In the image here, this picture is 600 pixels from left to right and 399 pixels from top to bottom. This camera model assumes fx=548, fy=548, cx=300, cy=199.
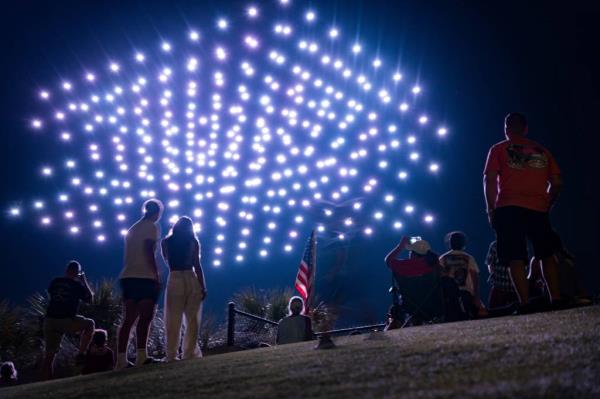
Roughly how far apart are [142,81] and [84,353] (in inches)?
239

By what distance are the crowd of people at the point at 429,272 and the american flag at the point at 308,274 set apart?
9.38ft

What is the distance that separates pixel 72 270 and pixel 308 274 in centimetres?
375

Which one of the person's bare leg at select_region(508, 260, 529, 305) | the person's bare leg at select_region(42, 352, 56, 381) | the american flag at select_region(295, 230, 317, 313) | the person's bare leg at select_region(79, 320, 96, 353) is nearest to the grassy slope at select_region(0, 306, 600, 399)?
the person's bare leg at select_region(508, 260, 529, 305)

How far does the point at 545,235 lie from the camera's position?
12.7ft

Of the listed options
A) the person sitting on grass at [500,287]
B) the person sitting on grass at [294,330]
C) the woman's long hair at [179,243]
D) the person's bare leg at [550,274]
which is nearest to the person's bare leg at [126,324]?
the woman's long hair at [179,243]

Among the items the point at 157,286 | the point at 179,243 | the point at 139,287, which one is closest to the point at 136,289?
the point at 139,287

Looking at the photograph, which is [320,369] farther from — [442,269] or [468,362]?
[442,269]

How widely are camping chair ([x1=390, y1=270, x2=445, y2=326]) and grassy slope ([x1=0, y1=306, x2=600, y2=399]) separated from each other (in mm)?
2320

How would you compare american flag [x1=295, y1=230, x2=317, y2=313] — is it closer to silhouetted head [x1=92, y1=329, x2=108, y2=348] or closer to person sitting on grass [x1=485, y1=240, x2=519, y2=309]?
silhouetted head [x1=92, y1=329, x2=108, y2=348]

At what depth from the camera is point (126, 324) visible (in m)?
4.45

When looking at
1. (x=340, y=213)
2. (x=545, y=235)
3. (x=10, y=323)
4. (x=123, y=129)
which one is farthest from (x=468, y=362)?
(x=340, y=213)

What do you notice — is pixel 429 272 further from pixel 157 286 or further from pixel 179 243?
pixel 157 286

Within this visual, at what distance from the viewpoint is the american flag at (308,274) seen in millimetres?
8500

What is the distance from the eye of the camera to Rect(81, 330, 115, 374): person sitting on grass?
5.87m
